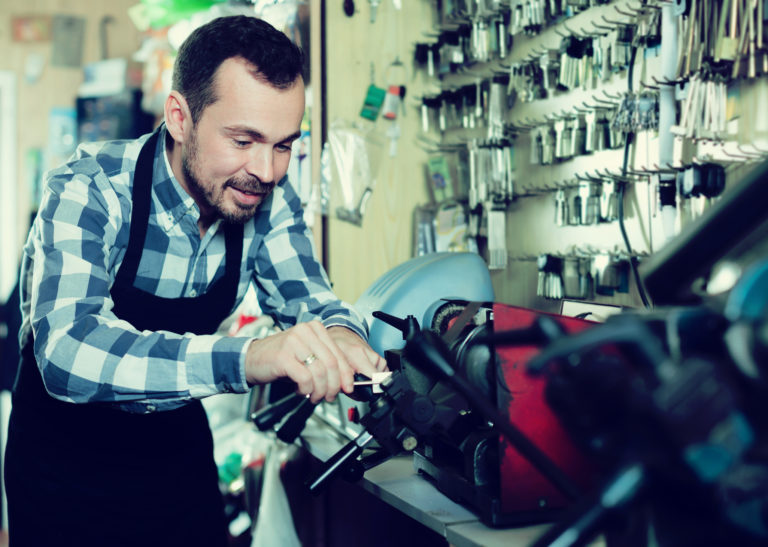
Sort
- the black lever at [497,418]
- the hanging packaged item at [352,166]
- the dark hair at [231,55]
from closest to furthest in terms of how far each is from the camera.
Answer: the black lever at [497,418] < the dark hair at [231,55] < the hanging packaged item at [352,166]

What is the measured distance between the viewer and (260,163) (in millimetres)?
1346

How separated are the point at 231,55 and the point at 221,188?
236mm

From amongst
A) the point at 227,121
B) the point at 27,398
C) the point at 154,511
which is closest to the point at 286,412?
the point at 154,511

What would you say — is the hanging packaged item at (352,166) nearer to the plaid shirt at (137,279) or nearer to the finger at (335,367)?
the plaid shirt at (137,279)

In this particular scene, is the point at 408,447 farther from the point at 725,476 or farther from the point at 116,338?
the point at 725,476

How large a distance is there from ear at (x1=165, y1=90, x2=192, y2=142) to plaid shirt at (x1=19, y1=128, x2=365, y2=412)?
6 cm

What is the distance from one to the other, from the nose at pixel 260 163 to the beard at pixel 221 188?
0.05 ft

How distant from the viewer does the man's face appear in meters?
1.32

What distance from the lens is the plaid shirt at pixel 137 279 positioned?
43.2 inches

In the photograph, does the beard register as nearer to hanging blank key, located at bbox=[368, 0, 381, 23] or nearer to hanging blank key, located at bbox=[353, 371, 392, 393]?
hanging blank key, located at bbox=[353, 371, 392, 393]

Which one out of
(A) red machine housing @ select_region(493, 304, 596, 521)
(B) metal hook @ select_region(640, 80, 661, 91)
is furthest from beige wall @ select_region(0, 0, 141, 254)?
(A) red machine housing @ select_region(493, 304, 596, 521)

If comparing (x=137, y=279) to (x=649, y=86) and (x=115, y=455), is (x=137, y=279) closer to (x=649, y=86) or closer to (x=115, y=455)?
(x=115, y=455)

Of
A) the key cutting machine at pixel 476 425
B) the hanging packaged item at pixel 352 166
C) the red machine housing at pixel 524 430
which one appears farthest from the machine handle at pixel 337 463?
the hanging packaged item at pixel 352 166

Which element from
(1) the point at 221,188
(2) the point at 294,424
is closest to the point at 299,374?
(2) the point at 294,424
